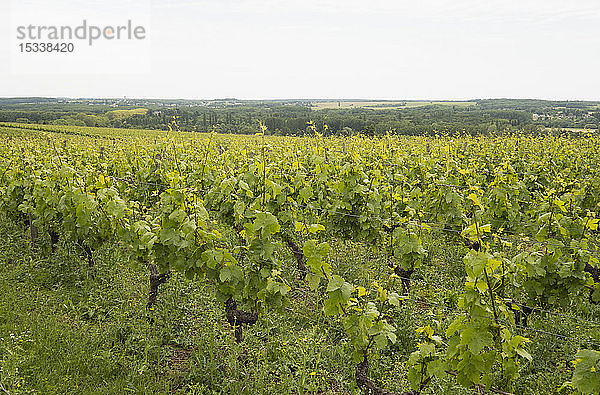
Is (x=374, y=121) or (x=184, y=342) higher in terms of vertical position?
(x=374, y=121)

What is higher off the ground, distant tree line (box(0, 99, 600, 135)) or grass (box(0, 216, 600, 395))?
distant tree line (box(0, 99, 600, 135))

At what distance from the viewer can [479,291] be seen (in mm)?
2977

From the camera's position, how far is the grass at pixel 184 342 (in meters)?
4.21

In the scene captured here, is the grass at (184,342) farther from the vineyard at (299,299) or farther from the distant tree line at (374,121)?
the distant tree line at (374,121)

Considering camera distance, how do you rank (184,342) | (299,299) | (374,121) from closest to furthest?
(184,342) < (299,299) < (374,121)

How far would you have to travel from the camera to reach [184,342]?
4.98m

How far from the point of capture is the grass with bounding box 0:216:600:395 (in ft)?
13.8

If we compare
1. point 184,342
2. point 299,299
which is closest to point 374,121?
point 299,299

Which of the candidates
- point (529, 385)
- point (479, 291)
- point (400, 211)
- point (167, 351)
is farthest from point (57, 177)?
point (529, 385)

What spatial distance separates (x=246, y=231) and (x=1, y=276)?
208 inches

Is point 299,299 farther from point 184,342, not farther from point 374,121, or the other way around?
point 374,121

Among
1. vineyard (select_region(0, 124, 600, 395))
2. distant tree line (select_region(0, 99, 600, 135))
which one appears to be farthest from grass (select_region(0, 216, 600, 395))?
distant tree line (select_region(0, 99, 600, 135))

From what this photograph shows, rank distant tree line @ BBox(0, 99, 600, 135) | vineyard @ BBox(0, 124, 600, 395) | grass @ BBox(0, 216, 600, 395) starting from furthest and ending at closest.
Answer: distant tree line @ BBox(0, 99, 600, 135) < grass @ BBox(0, 216, 600, 395) < vineyard @ BBox(0, 124, 600, 395)

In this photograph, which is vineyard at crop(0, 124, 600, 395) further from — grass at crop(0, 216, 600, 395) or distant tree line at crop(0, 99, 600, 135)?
distant tree line at crop(0, 99, 600, 135)
